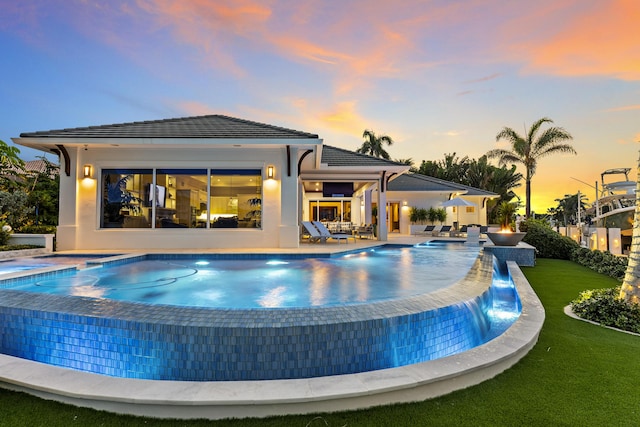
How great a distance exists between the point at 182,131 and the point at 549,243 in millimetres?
14149

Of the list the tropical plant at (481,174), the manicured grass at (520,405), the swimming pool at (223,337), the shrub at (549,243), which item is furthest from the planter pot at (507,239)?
the tropical plant at (481,174)

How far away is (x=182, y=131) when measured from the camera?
11.1 meters

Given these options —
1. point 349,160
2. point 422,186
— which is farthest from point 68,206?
point 422,186

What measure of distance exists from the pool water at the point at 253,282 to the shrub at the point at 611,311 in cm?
173

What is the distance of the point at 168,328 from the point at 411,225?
20376 millimetres

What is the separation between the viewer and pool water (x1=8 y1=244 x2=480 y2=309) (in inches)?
180

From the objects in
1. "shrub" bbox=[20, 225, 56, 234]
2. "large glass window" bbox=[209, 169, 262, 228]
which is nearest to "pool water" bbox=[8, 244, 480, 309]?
"large glass window" bbox=[209, 169, 262, 228]

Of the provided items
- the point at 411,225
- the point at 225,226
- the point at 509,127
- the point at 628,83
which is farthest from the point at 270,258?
the point at 509,127

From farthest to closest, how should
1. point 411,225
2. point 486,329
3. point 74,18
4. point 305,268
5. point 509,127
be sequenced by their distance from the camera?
point 509,127 → point 411,225 → point 74,18 → point 305,268 → point 486,329

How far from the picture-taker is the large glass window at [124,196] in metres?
11.0

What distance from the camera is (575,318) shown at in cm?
443

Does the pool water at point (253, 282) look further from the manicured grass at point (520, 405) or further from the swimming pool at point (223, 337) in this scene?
the manicured grass at point (520, 405)

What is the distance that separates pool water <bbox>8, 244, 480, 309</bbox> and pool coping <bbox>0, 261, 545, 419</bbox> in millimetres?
1834

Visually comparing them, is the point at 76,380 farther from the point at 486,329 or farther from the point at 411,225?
the point at 411,225
